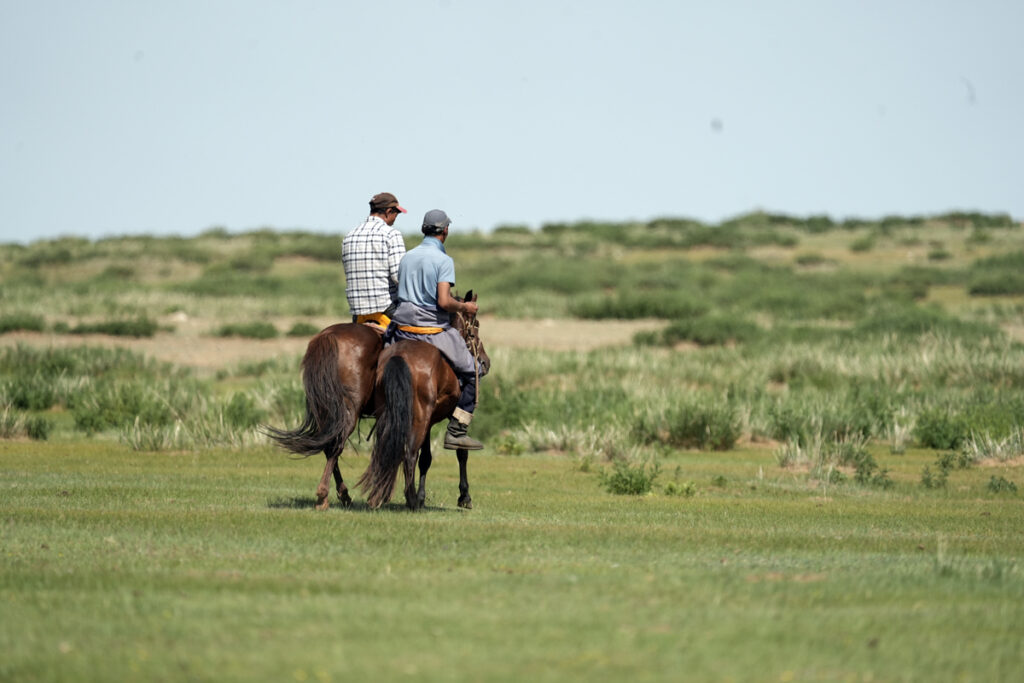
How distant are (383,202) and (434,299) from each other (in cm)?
121

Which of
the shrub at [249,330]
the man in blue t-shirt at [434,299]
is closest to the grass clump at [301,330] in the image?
the shrub at [249,330]

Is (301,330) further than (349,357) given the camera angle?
Yes

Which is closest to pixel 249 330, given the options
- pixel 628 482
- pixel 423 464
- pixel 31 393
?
pixel 31 393

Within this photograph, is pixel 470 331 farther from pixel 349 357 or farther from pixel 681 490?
pixel 681 490

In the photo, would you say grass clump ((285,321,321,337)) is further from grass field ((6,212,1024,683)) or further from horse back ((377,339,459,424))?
horse back ((377,339,459,424))

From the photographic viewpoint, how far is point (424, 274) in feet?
37.2

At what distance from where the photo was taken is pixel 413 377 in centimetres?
1102

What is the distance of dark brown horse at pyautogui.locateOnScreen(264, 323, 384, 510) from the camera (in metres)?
11.2

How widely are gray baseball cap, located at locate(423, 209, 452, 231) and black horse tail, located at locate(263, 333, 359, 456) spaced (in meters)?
1.27

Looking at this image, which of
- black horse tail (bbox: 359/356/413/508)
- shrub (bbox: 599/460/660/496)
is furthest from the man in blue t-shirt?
shrub (bbox: 599/460/660/496)

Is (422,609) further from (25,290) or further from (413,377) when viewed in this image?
(25,290)

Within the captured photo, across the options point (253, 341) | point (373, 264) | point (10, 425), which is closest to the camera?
point (373, 264)

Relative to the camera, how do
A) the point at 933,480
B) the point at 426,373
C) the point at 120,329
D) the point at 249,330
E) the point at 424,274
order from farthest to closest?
1. the point at 249,330
2. the point at 120,329
3. the point at 933,480
4. the point at 424,274
5. the point at 426,373

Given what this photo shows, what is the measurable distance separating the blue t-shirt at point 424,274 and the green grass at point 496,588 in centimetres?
180
